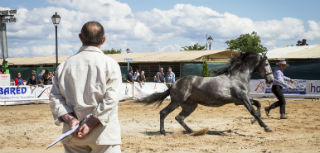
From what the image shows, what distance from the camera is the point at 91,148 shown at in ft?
9.91

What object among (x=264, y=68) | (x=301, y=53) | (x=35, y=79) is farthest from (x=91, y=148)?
(x=301, y=53)

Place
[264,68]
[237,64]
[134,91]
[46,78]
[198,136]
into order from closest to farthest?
1. [198,136]
2. [237,64]
3. [264,68]
4. [46,78]
5. [134,91]

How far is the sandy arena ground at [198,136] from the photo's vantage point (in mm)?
6996

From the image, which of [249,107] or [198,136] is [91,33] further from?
[249,107]

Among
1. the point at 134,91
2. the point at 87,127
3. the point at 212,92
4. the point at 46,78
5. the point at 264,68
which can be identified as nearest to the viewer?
the point at 87,127

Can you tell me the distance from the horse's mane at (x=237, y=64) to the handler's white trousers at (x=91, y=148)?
653cm

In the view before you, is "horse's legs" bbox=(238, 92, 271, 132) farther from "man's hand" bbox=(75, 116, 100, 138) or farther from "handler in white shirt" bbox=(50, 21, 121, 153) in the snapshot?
"man's hand" bbox=(75, 116, 100, 138)

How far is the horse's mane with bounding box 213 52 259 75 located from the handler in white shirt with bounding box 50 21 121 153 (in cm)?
654

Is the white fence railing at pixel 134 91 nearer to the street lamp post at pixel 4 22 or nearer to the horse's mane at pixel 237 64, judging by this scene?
the horse's mane at pixel 237 64

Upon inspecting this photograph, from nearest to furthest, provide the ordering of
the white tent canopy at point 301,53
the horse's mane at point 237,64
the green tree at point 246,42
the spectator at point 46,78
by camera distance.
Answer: the horse's mane at point 237,64, the spectator at point 46,78, the white tent canopy at point 301,53, the green tree at point 246,42

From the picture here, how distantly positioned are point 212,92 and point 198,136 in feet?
3.48

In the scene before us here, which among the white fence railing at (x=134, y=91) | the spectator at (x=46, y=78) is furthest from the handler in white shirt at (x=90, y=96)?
the spectator at (x=46, y=78)

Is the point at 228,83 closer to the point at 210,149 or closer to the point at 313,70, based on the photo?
the point at 210,149

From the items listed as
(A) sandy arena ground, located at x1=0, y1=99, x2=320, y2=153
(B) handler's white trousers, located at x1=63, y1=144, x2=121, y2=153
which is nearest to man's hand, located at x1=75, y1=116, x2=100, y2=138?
(B) handler's white trousers, located at x1=63, y1=144, x2=121, y2=153
